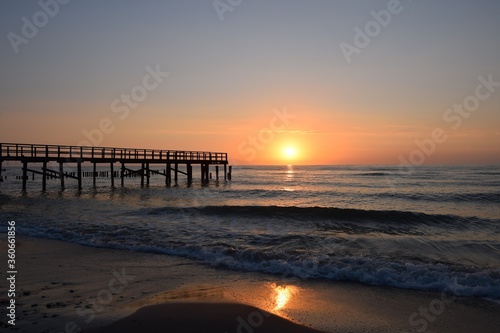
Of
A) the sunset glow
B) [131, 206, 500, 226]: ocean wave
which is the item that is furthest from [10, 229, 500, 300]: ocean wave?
[131, 206, 500, 226]: ocean wave

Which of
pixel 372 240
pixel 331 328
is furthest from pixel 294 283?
pixel 372 240

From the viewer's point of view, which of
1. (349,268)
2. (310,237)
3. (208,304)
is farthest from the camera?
(310,237)

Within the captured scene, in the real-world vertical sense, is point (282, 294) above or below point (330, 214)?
above

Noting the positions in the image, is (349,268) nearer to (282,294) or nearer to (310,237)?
(282,294)

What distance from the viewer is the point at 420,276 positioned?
347 inches

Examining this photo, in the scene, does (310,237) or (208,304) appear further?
(310,237)

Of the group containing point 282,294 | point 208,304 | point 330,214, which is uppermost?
point 208,304

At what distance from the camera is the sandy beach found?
5762 mm

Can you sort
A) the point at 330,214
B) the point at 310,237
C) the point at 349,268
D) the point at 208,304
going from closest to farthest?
the point at 208,304, the point at 349,268, the point at 310,237, the point at 330,214

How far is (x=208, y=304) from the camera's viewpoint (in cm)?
662

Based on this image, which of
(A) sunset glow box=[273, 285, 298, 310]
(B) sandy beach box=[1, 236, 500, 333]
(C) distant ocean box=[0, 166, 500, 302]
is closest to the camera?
(B) sandy beach box=[1, 236, 500, 333]

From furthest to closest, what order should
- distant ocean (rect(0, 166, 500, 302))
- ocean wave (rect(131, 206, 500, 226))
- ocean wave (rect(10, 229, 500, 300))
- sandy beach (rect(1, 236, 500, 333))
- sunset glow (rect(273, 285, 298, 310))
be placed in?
1. ocean wave (rect(131, 206, 500, 226))
2. distant ocean (rect(0, 166, 500, 302))
3. ocean wave (rect(10, 229, 500, 300))
4. sunset glow (rect(273, 285, 298, 310))
5. sandy beach (rect(1, 236, 500, 333))

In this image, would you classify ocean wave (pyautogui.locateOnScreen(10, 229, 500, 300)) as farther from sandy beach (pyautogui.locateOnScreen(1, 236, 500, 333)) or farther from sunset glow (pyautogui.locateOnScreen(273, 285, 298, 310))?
sunset glow (pyautogui.locateOnScreen(273, 285, 298, 310))

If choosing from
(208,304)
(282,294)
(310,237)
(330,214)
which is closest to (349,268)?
(282,294)
